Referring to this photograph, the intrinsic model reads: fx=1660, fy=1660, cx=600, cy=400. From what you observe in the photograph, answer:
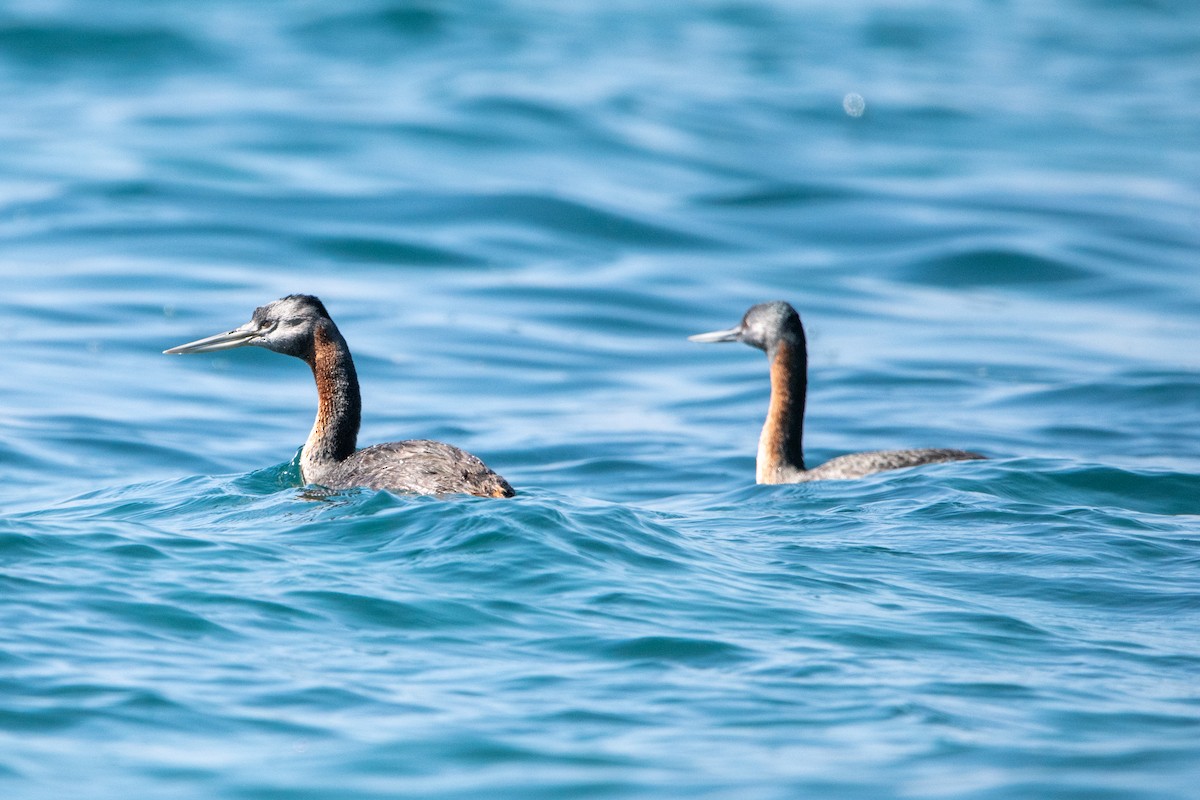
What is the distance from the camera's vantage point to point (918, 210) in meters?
21.3

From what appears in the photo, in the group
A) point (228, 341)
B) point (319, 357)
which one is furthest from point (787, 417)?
point (228, 341)

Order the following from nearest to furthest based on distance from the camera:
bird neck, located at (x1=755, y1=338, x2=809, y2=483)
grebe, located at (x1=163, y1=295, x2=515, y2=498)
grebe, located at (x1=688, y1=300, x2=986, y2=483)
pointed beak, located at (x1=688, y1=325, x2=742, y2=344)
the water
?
the water → grebe, located at (x1=163, y1=295, x2=515, y2=498) → grebe, located at (x1=688, y1=300, x2=986, y2=483) → bird neck, located at (x1=755, y1=338, x2=809, y2=483) → pointed beak, located at (x1=688, y1=325, x2=742, y2=344)

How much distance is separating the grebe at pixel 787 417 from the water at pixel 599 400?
617 mm

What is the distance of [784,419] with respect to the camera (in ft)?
38.0

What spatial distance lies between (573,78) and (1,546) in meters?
20.6

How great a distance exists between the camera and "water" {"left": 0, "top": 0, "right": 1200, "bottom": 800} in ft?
19.2

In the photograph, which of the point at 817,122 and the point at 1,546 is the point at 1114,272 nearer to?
the point at 817,122

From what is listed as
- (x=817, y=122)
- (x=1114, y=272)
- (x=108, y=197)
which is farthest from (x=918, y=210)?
(x=108, y=197)

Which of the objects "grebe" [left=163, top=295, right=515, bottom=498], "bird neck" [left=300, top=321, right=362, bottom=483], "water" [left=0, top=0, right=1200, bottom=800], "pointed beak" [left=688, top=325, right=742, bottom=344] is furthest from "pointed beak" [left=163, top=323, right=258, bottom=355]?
"pointed beak" [left=688, top=325, right=742, bottom=344]

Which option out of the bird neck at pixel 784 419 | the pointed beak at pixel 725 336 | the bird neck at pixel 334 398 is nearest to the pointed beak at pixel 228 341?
the bird neck at pixel 334 398

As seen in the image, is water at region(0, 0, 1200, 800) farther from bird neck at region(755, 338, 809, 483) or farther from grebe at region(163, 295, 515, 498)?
bird neck at region(755, 338, 809, 483)

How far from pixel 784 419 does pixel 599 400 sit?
3.32 meters

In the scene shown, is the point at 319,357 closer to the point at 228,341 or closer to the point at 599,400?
the point at 228,341

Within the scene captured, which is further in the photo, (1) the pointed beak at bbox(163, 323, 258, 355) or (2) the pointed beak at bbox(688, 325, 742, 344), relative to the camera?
(2) the pointed beak at bbox(688, 325, 742, 344)
